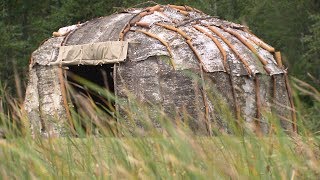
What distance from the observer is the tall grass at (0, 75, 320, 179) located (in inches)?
104

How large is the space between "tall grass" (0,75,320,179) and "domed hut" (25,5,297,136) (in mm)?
8667

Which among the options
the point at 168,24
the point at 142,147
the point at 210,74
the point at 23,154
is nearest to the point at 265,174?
the point at 142,147

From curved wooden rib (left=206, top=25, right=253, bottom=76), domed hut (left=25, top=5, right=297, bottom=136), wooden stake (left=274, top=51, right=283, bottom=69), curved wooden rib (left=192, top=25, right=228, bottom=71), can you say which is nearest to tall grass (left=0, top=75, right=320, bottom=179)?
domed hut (left=25, top=5, right=297, bottom=136)

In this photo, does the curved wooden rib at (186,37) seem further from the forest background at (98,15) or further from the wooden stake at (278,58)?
the forest background at (98,15)

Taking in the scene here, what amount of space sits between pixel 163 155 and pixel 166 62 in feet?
32.3

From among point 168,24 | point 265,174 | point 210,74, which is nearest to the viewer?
point 265,174

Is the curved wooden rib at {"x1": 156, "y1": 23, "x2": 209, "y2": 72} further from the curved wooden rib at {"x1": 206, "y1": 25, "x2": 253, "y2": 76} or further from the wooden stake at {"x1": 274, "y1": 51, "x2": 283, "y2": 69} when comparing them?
the wooden stake at {"x1": 274, "y1": 51, "x2": 283, "y2": 69}

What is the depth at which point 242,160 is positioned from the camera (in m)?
2.71

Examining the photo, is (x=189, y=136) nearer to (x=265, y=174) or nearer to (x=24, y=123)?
(x=265, y=174)

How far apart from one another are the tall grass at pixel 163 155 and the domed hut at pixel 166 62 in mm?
8667

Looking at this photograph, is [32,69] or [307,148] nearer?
[307,148]

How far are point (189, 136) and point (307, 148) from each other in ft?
1.38

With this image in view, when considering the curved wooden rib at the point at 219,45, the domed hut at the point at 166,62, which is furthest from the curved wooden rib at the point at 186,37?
the curved wooden rib at the point at 219,45

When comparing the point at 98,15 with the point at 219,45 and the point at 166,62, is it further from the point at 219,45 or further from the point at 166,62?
the point at 166,62
